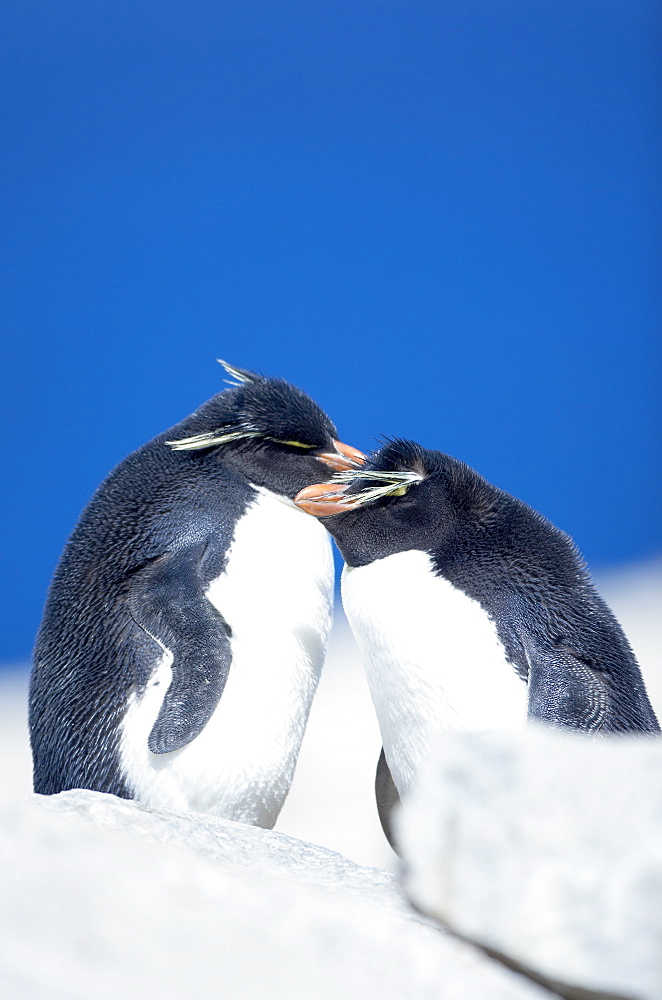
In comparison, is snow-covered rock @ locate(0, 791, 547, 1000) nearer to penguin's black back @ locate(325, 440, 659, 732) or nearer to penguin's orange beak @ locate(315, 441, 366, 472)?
penguin's black back @ locate(325, 440, 659, 732)

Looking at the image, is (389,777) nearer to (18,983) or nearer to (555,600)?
(555,600)

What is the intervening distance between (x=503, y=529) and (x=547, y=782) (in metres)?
1.18

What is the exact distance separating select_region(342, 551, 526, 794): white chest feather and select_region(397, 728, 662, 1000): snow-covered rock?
3.07 ft

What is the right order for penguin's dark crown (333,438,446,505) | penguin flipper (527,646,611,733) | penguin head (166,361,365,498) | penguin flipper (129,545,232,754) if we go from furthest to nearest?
penguin head (166,361,365,498), penguin's dark crown (333,438,446,505), penguin flipper (129,545,232,754), penguin flipper (527,646,611,733)

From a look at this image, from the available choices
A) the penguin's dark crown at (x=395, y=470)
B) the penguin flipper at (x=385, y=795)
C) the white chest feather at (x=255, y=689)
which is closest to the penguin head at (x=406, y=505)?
the penguin's dark crown at (x=395, y=470)

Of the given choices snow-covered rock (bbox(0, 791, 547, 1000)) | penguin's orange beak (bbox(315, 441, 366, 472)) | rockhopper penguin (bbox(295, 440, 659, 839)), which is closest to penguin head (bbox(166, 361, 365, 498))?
penguin's orange beak (bbox(315, 441, 366, 472))

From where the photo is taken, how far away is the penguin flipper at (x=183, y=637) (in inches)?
77.8

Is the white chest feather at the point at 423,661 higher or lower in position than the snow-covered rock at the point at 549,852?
higher

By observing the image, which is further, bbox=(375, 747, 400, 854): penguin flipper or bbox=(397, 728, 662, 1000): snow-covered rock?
bbox=(375, 747, 400, 854): penguin flipper

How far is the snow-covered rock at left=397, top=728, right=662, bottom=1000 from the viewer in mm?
796

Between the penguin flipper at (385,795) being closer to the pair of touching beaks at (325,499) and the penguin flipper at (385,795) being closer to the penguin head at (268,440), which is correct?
the pair of touching beaks at (325,499)

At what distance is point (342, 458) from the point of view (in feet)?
7.99

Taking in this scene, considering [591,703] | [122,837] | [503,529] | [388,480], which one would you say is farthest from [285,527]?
[122,837]

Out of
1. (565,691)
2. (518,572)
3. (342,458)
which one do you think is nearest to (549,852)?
(565,691)
